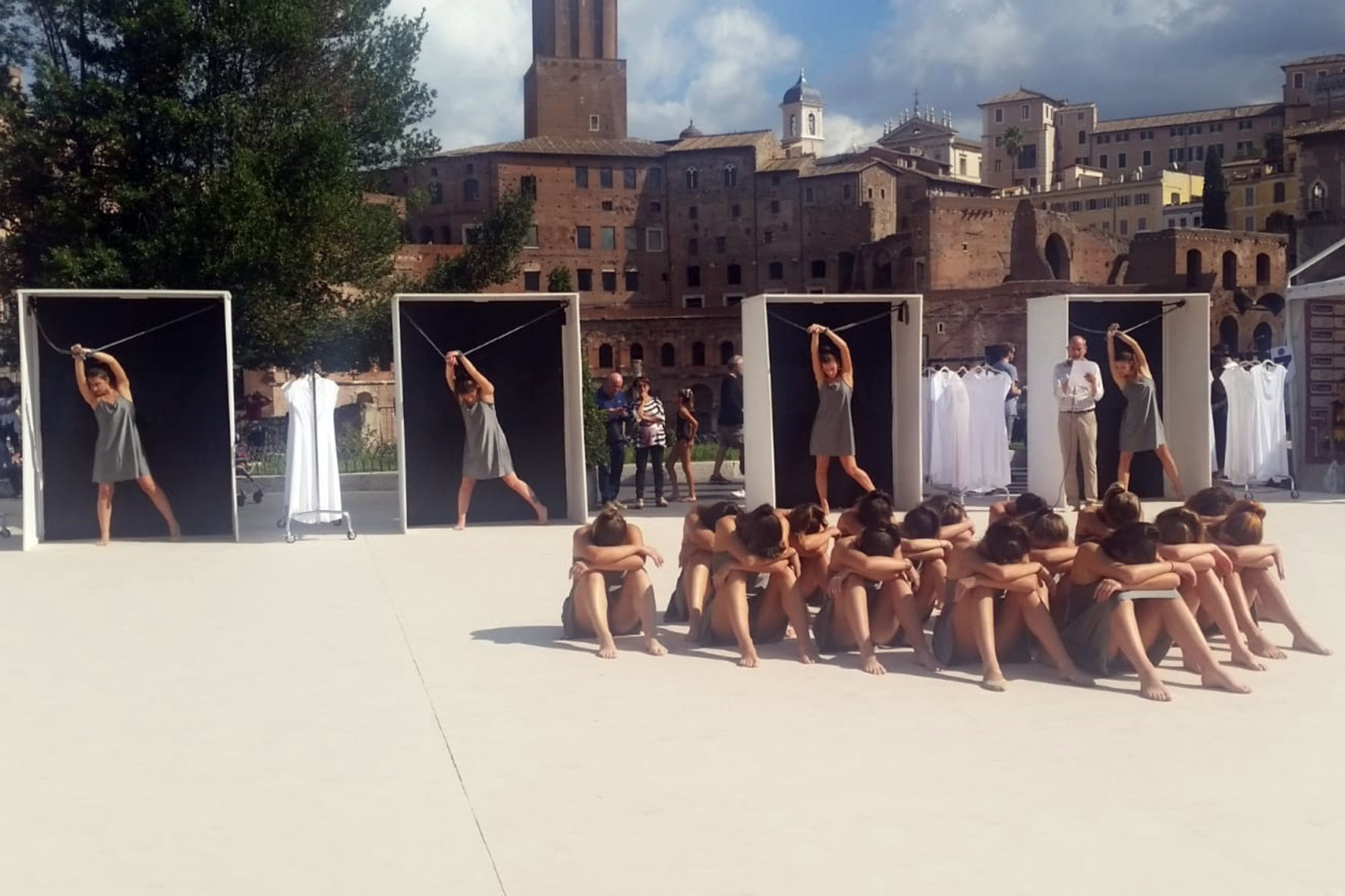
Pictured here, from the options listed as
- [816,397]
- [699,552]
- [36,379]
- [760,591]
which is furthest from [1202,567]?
[36,379]

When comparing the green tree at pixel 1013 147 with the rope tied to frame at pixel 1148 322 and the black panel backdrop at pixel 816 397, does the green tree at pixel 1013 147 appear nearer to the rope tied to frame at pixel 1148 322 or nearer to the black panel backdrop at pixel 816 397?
the rope tied to frame at pixel 1148 322

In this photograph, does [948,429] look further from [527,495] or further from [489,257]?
[489,257]

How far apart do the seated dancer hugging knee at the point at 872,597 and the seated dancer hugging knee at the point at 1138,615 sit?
803 millimetres

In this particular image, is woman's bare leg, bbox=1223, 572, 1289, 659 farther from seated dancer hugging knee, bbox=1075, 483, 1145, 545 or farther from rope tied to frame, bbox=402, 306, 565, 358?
rope tied to frame, bbox=402, 306, 565, 358

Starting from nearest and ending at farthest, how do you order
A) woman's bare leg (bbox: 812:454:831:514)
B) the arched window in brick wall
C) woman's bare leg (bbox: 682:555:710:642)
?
woman's bare leg (bbox: 682:555:710:642) → woman's bare leg (bbox: 812:454:831:514) → the arched window in brick wall

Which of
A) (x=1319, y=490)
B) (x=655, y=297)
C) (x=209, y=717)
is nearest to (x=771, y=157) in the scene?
(x=655, y=297)

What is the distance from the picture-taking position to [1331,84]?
3378 inches

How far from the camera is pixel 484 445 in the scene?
1322cm

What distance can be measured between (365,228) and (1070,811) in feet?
85.0

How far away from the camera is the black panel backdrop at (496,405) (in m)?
13.4

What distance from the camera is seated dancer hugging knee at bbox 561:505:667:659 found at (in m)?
7.25

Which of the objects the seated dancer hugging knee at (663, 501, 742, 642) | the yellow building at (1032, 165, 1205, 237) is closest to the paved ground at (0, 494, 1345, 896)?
the seated dancer hugging knee at (663, 501, 742, 642)

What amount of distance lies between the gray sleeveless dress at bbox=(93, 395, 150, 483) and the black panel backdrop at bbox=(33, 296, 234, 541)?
0.29 metres

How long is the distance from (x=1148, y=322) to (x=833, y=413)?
3.94 meters
